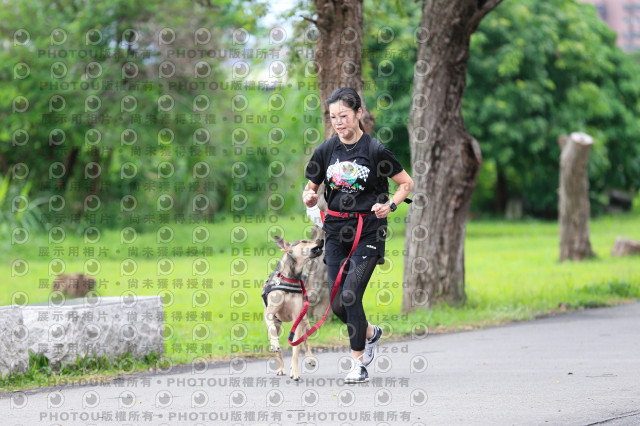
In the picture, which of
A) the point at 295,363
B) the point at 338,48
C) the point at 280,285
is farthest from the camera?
the point at 338,48

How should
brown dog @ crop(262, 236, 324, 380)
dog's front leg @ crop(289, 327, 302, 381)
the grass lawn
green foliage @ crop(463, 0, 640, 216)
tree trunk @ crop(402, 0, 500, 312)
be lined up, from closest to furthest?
dog's front leg @ crop(289, 327, 302, 381) → brown dog @ crop(262, 236, 324, 380) → the grass lawn → tree trunk @ crop(402, 0, 500, 312) → green foliage @ crop(463, 0, 640, 216)

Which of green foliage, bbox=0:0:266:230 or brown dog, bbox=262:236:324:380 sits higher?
green foliage, bbox=0:0:266:230

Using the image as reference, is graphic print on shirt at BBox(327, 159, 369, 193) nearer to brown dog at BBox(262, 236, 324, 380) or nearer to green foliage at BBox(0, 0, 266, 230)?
brown dog at BBox(262, 236, 324, 380)

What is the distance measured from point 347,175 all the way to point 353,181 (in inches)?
2.6

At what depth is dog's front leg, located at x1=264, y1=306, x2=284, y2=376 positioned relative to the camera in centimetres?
751

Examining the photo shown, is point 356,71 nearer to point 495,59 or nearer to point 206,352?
point 206,352

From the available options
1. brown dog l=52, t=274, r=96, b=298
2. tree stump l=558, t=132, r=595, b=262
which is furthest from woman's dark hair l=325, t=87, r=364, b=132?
tree stump l=558, t=132, r=595, b=262

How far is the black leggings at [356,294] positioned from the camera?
7.05 metres

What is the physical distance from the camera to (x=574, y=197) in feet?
66.9

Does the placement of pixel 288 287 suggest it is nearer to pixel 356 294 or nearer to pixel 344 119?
pixel 356 294

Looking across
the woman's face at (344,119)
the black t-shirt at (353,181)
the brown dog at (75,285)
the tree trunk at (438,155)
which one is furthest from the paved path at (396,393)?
the brown dog at (75,285)

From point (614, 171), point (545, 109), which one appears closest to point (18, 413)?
point (545, 109)

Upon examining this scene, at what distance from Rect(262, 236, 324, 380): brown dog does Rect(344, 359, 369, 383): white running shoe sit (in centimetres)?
57

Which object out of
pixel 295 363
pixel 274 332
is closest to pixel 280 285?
pixel 274 332
